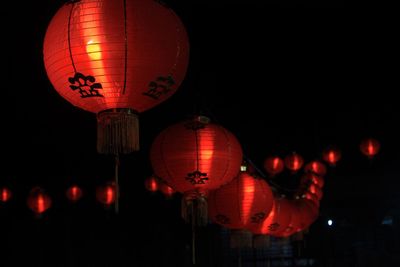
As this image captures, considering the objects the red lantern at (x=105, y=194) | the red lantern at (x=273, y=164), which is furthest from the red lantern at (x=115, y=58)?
the red lantern at (x=105, y=194)

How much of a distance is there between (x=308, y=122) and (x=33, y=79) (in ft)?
19.6

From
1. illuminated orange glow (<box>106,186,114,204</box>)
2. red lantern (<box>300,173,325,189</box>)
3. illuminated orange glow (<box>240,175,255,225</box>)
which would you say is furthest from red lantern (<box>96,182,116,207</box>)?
illuminated orange glow (<box>240,175,255,225</box>)

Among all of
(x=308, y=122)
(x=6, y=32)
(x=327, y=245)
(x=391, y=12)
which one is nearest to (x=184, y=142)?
(x=6, y=32)

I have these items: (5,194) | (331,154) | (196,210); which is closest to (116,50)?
(196,210)

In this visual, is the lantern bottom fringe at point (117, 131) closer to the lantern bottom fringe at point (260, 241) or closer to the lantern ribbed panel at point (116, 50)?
the lantern ribbed panel at point (116, 50)

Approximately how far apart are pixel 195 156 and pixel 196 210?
52 cm

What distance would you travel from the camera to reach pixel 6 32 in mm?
6430

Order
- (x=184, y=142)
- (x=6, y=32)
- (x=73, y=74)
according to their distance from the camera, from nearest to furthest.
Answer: (x=73, y=74), (x=184, y=142), (x=6, y=32)

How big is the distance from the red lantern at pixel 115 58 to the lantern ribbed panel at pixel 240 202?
8.21 feet

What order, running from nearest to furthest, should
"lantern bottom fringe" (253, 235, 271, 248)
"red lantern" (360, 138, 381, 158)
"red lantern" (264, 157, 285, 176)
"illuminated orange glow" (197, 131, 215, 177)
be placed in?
"illuminated orange glow" (197, 131, 215, 177), "lantern bottom fringe" (253, 235, 271, 248), "red lantern" (360, 138, 381, 158), "red lantern" (264, 157, 285, 176)

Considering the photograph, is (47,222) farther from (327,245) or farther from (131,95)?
(131,95)

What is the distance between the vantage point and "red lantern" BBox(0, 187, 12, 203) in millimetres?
10117

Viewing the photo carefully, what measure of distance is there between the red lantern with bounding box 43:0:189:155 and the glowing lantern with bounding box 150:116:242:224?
126 cm

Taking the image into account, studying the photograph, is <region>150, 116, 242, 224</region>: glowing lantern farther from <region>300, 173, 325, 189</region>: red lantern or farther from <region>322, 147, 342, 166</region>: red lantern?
<region>322, 147, 342, 166</region>: red lantern
